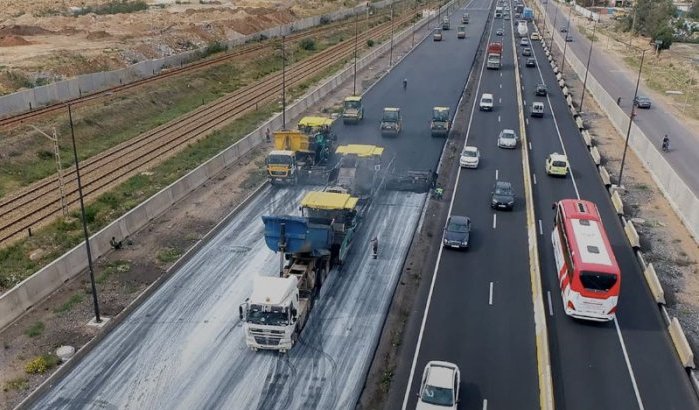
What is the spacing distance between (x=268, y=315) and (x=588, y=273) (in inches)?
531

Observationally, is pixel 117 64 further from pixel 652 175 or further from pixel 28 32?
pixel 652 175

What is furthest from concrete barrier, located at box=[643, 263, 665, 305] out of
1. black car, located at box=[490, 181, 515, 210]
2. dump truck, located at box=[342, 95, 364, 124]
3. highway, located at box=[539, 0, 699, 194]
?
dump truck, located at box=[342, 95, 364, 124]

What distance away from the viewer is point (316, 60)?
311ft

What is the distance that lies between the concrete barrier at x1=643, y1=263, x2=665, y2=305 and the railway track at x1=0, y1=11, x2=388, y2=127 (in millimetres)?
27881

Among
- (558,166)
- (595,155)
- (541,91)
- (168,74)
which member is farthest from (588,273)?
(168,74)

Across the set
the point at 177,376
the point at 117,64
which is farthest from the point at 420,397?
the point at 117,64

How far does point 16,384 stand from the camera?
2286 centimetres

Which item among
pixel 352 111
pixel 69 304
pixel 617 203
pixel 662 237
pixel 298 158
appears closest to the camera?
pixel 69 304

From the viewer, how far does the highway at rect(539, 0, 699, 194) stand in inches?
1978

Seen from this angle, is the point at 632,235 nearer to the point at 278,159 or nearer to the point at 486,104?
the point at 278,159

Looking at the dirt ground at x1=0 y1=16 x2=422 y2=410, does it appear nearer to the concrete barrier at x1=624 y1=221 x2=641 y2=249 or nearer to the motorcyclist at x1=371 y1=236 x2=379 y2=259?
the motorcyclist at x1=371 y1=236 x2=379 y2=259

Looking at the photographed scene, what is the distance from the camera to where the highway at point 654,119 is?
50250 mm

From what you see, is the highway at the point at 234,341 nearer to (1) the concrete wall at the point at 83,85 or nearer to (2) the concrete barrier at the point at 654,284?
(2) the concrete barrier at the point at 654,284

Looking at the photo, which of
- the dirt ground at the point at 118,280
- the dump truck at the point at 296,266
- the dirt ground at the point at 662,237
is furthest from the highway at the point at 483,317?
the dirt ground at the point at 118,280
